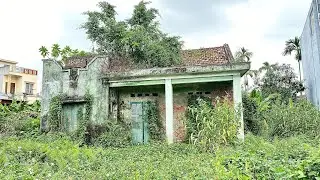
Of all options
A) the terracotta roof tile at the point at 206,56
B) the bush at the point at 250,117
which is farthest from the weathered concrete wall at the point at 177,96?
the terracotta roof tile at the point at 206,56

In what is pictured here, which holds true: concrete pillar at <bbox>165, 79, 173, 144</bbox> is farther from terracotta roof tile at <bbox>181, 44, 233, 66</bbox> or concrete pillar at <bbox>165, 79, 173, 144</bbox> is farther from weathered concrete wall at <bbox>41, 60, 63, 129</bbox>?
weathered concrete wall at <bbox>41, 60, 63, 129</bbox>

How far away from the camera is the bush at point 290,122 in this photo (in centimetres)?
1176

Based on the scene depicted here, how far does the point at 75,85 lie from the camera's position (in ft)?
41.2

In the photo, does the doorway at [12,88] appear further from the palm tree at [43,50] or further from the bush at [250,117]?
the bush at [250,117]

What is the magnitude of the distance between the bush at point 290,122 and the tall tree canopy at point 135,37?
4.76 m

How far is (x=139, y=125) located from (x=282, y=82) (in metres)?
15.2

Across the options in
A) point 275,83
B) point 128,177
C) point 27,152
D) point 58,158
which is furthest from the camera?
point 275,83

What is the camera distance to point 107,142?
1141 cm

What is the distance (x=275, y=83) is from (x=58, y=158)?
2037 centimetres

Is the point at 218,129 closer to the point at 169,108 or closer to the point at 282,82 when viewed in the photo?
the point at 169,108

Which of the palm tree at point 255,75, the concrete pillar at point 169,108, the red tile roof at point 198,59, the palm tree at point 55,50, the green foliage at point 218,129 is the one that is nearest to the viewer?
the green foliage at point 218,129

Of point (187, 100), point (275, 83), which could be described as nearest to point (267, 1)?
point (187, 100)

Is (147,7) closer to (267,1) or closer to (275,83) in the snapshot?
(267,1)

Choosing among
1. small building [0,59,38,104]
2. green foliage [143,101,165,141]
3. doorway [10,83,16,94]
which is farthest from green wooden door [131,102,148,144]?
doorway [10,83,16,94]
